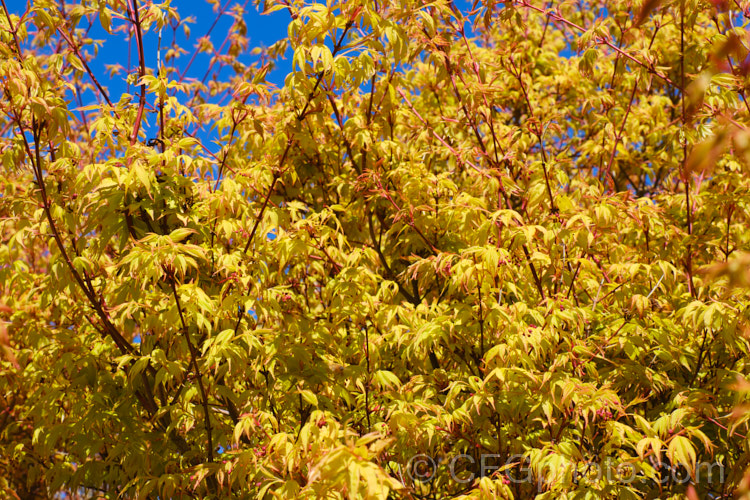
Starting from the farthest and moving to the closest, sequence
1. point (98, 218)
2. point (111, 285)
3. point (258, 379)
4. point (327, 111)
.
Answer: point (327, 111), point (111, 285), point (258, 379), point (98, 218)

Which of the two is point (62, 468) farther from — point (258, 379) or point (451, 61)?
point (451, 61)

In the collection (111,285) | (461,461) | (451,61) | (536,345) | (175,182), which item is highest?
(451,61)

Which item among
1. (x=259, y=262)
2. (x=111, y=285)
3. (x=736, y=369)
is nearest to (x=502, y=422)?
(x=736, y=369)

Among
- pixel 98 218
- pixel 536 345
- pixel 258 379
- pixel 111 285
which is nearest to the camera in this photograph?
pixel 536 345

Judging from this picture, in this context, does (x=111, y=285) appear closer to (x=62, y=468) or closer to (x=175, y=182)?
(x=175, y=182)

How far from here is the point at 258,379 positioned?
3486 millimetres

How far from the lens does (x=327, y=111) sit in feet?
14.1

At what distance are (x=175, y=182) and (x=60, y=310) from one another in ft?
5.23

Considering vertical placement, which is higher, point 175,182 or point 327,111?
point 327,111

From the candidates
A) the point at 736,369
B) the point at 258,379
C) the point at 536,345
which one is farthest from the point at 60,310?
the point at 736,369

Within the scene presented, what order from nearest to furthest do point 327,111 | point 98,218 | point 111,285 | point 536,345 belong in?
1. point 536,345
2. point 98,218
3. point 111,285
4. point 327,111

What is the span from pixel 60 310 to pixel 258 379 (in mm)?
1716

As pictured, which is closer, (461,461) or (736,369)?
(736,369)

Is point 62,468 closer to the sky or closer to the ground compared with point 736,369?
closer to the sky
